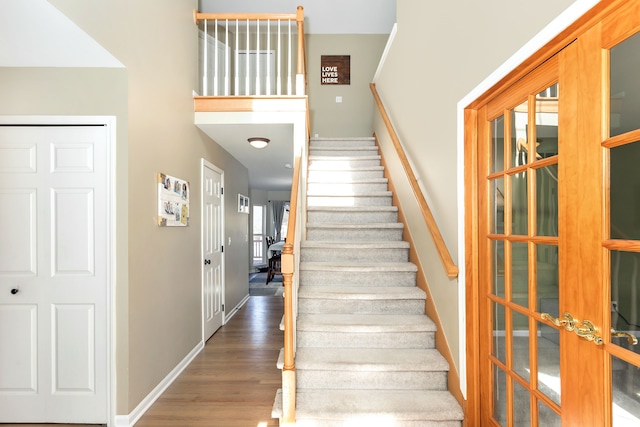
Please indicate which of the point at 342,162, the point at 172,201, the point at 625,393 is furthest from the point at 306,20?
the point at 625,393

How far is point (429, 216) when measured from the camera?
2.27 metres

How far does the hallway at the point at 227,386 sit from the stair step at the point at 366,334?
0.62m

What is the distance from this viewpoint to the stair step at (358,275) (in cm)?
279

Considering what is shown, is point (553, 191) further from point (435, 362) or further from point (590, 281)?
point (435, 362)

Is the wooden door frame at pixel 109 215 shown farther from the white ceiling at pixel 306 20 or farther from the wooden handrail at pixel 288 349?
the white ceiling at pixel 306 20

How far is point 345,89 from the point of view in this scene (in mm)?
5641

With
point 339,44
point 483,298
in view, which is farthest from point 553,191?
point 339,44

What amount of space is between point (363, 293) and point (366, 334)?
327 mm

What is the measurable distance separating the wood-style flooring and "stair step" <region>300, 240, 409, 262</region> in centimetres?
112

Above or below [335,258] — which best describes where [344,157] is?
above

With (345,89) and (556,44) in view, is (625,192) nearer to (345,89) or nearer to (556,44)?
(556,44)

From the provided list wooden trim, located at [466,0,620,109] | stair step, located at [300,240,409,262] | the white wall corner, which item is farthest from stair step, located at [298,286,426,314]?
the white wall corner

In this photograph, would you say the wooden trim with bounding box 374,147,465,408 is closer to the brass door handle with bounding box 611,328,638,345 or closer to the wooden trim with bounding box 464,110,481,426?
the wooden trim with bounding box 464,110,481,426

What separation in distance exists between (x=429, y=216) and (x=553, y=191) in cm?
93
